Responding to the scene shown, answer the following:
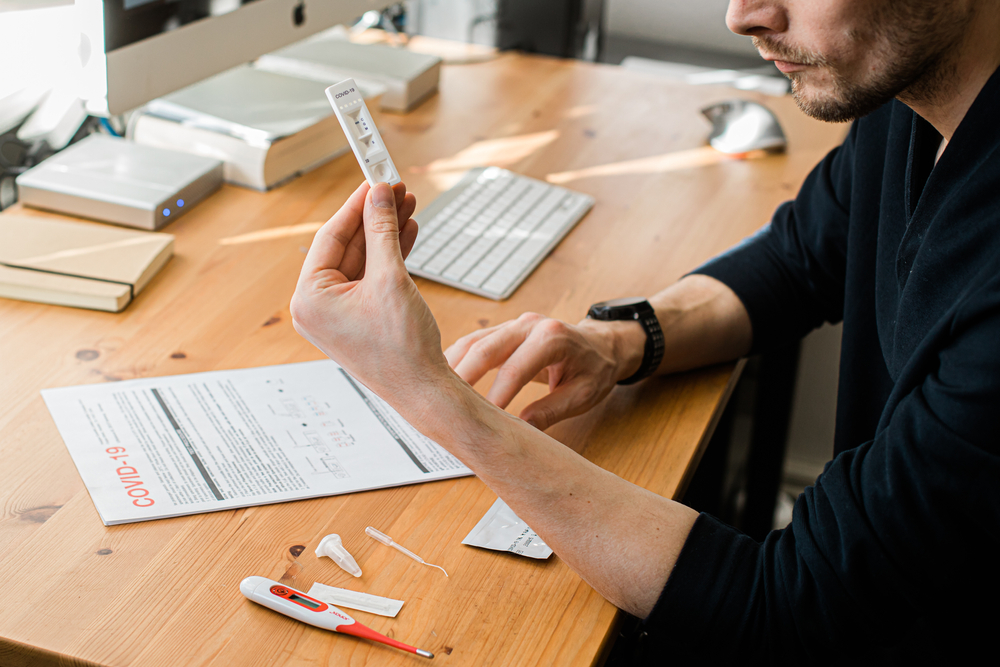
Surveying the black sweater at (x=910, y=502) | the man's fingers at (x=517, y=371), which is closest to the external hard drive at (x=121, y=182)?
the man's fingers at (x=517, y=371)

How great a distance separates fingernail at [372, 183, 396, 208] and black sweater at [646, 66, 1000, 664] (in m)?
0.34

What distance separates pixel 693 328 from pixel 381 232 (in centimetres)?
40

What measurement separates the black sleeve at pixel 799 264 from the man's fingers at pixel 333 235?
19.0 inches

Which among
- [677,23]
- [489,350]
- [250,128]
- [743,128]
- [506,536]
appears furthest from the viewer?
[677,23]

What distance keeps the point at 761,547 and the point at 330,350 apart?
0.37m

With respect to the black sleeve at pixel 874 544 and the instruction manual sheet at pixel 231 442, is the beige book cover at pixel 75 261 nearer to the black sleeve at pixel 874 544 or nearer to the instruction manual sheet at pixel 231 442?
the instruction manual sheet at pixel 231 442

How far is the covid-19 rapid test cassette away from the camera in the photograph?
2.28 ft

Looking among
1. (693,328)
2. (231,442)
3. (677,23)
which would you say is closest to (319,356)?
(231,442)

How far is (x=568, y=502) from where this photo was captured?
63cm

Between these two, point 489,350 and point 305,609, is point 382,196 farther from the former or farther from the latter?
point 305,609

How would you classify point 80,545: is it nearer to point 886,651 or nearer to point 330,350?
point 330,350

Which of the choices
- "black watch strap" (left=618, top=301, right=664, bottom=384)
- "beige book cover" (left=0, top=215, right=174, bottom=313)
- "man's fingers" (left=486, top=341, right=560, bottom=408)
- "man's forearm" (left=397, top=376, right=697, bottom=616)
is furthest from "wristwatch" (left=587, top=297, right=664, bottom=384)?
"beige book cover" (left=0, top=215, right=174, bottom=313)

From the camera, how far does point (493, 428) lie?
2.09ft

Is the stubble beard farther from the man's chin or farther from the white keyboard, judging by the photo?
the white keyboard
